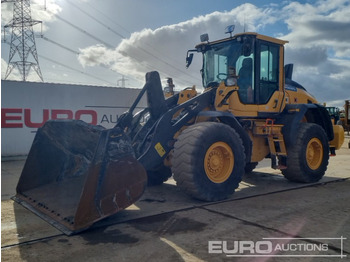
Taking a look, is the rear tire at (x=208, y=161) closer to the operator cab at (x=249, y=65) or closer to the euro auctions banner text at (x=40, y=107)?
the operator cab at (x=249, y=65)

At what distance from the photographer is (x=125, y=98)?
14.7 metres

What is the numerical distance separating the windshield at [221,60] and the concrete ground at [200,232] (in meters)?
2.48

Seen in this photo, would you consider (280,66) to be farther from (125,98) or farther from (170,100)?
(125,98)

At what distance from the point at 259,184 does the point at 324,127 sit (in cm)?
241

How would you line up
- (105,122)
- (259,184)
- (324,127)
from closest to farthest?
(259,184)
(324,127)
(105,122)

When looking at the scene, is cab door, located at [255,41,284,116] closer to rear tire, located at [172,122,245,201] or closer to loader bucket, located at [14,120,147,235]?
rear tire, located at [172,122,245,201]

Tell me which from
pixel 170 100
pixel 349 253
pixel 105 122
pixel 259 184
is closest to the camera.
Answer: pixel 349 253

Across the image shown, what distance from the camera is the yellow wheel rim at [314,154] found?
7270mm

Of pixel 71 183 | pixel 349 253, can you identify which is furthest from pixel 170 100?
pixel 349 253

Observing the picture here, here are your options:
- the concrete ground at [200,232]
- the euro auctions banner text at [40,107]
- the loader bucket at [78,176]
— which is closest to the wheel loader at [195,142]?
the loader bucket at [78,176]

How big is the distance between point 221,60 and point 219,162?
7.77 feet

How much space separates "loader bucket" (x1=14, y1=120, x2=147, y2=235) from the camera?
3.79 metres

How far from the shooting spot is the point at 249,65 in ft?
21.3

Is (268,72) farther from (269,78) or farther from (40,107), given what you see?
(40,107)
